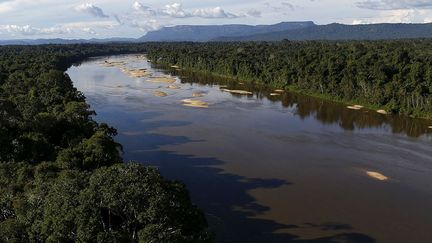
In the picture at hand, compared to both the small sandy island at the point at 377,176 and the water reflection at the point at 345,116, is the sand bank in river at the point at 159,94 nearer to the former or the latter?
the water reflection at the point at 345,116

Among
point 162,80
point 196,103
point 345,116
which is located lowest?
point 345,116

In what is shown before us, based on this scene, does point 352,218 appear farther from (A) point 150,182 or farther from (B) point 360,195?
(A) point 150,182

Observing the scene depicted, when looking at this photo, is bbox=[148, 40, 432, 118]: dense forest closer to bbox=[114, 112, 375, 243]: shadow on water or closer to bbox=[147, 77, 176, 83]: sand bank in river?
bbox=[147, 77, 176, 83]: sand bank in river

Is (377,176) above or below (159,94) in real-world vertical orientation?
below

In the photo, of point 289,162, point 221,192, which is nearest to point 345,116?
point 289,162

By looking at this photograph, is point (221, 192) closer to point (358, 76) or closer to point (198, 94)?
point (358, 76)

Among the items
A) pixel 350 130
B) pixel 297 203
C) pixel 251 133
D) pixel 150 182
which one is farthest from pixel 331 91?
pixel 150 182
